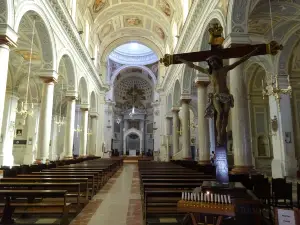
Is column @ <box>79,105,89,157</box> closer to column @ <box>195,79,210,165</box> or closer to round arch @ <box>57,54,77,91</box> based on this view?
round arch @ <box>57,54,77,91</box>

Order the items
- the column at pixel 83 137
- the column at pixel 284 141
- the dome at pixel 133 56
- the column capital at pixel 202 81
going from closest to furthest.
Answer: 1. the column at pixel 284 141
2. the column capital at pixel 202 81
3. the column at pixel 83 137
4. the dome at pixel 133 56

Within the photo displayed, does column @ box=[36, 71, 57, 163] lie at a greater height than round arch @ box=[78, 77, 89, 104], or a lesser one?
lesser

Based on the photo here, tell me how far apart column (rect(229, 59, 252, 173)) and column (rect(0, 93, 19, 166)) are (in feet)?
45.8

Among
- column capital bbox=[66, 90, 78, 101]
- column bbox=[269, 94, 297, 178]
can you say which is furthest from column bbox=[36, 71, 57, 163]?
column bbox=[269, 94, 297, 178]

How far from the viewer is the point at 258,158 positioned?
44.9 ft

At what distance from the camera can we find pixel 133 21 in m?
22.4

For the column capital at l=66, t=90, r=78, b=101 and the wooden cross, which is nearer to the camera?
the wooden cross

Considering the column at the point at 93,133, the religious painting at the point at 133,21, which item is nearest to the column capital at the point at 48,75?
the column at the point at 93,133

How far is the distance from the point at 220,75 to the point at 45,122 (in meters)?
9.31

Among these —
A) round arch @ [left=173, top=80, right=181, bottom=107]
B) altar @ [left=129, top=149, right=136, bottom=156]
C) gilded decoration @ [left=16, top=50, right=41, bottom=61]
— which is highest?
gilded decoration @ [left=16, top=50, right=41, bottom=61]

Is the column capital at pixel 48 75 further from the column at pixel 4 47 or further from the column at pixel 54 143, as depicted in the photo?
the column at pixel 54 143

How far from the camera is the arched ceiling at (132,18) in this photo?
17609mm

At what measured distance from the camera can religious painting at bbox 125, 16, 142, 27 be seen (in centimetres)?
2178

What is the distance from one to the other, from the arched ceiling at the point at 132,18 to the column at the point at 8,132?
7999 millimetres
